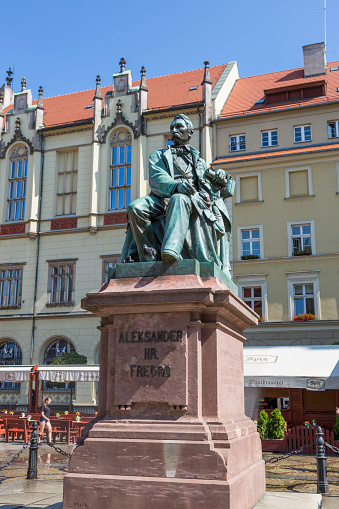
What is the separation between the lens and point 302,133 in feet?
89.4

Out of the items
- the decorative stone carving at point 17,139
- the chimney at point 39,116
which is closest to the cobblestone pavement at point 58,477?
the decorative stone carving at point 17,139

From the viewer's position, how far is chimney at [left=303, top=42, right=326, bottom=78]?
30984mm

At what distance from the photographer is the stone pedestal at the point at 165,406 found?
4.67 m

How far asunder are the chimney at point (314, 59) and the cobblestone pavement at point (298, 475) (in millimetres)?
22555

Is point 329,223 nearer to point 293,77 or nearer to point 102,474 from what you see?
point 293,77

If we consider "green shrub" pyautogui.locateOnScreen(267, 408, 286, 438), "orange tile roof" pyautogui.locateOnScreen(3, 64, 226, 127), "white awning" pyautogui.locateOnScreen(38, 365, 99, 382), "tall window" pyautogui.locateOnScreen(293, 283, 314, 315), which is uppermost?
"orange tile roof" pyautogui.locateOnScreen(3, 64, 226, 127)

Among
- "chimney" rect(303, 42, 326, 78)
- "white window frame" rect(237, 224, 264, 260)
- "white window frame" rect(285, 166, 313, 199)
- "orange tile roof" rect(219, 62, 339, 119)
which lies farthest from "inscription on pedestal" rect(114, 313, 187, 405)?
"chimney" rect(303, 42, 326, 78)

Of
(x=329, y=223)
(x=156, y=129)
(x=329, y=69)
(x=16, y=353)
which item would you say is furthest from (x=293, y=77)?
(x=16, y=353)

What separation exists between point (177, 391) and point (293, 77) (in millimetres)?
29695

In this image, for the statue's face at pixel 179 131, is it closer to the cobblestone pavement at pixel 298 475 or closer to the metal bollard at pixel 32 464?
the cobblestone pavement at pixel 298 475

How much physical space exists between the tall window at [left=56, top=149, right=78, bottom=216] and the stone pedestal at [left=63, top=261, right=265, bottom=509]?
82.8 feet

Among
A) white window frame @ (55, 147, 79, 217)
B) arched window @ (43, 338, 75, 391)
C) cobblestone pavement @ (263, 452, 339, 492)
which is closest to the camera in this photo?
cobblestone pavement @ (263, 452, 339, 492)

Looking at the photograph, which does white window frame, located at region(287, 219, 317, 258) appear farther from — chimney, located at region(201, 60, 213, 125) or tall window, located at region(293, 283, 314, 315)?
chimney, located at region(201, 60, 213, 125)

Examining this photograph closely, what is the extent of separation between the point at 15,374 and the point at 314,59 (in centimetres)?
2232
